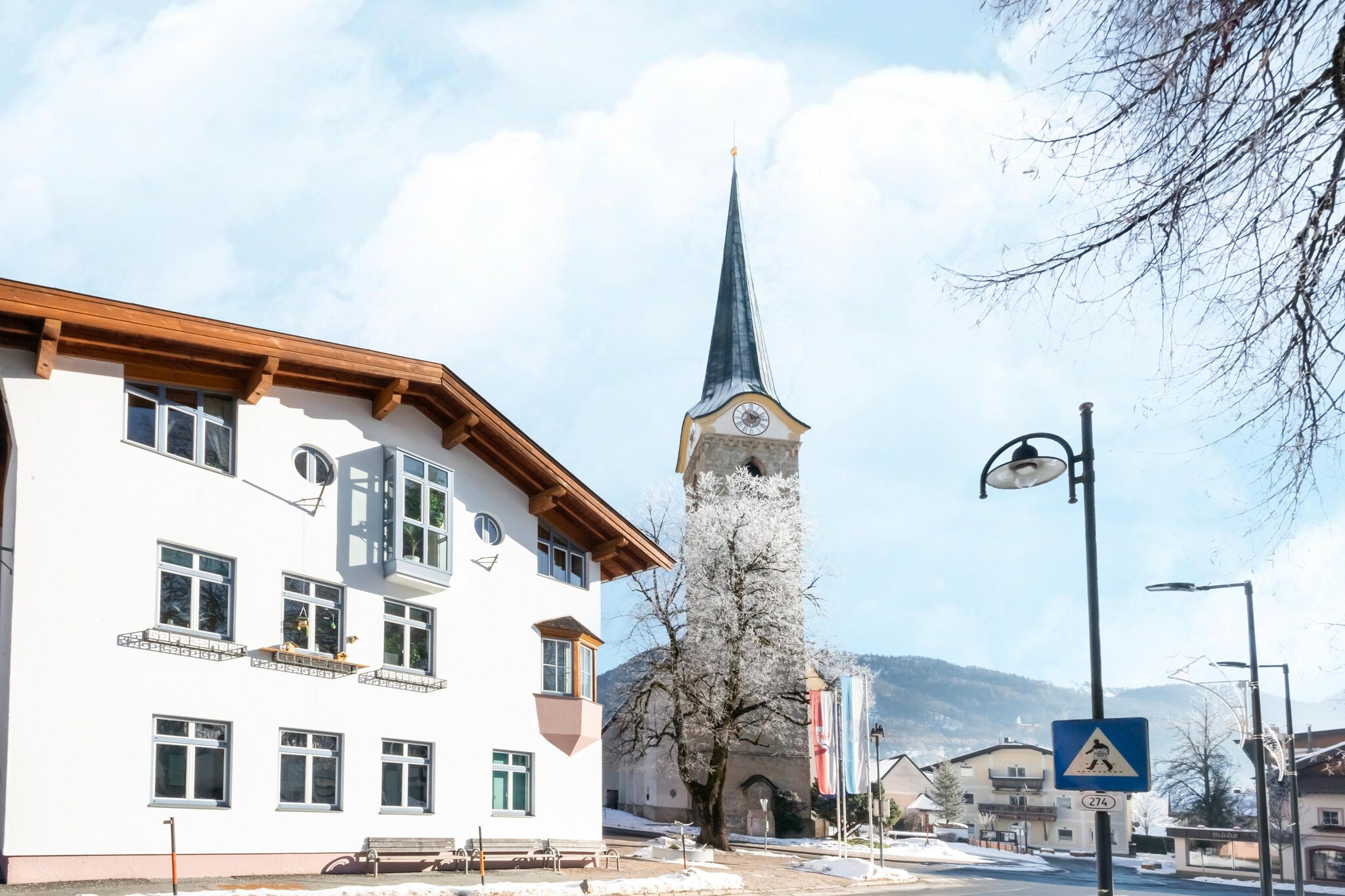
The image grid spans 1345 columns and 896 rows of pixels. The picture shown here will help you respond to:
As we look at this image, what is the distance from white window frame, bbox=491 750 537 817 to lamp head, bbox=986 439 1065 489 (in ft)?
59.4

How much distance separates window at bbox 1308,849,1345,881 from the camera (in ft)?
182

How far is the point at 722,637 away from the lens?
44.5 m

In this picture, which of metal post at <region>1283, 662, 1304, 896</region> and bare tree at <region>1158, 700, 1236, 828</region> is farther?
bare tree at <region>1158, 700, 1236, 828</region>

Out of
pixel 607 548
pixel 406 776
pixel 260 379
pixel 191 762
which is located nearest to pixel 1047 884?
pixel 607 548

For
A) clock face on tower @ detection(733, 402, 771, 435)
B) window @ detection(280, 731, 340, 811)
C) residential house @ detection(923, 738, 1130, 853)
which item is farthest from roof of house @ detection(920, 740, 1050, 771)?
window @ detection(280, 731, 340, 811)

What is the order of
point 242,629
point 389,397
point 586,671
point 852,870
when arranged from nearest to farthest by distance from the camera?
point 242,629, point 389,397, point 586,671, point 852,870

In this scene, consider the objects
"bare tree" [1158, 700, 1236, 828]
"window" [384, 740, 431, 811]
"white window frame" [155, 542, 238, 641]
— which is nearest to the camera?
"white window frame" [155, 542, 238, 641]

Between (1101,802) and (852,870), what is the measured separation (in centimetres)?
2925

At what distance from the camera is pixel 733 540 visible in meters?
46.2

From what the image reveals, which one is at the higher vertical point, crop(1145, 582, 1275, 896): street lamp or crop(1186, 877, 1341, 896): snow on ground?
crop(1145, 582, 1275, 896): street lamp

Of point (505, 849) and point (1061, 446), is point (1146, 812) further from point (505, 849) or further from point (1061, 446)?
point (1061, 446)

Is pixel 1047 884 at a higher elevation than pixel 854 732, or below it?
below

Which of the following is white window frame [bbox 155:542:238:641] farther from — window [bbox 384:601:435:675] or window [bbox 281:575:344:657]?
window [bbox 384:601:435:675]

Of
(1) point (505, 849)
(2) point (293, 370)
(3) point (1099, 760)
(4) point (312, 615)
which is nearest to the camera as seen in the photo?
(3) point (1099, 760)
